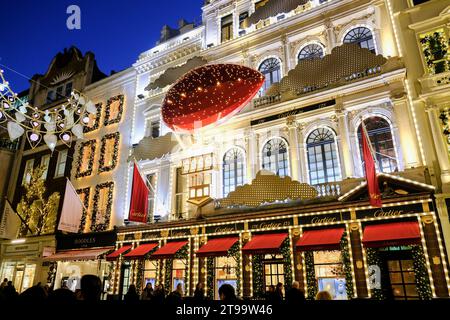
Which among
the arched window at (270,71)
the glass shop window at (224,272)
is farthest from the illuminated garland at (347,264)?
the arched window at (270,71)

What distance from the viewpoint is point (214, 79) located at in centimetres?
1241

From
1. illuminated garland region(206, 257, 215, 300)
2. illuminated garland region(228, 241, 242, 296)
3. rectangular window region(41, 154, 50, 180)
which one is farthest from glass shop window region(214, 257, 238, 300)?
rectangular window region(41, 154, 50, 180)

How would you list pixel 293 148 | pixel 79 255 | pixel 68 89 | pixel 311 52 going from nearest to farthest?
pixel 293 148 < pixel 311 52 < pixel 79 255 < pixel 68 89

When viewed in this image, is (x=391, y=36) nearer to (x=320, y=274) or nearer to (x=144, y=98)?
(x=320, y=274)

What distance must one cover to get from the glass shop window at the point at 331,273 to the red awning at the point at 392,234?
6.05 feet

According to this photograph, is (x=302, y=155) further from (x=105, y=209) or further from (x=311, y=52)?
(x=105, y=209)

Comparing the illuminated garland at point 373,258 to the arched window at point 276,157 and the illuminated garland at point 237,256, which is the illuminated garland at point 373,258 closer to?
the arched window at point 276,157

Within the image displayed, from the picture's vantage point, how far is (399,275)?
36.5 ft

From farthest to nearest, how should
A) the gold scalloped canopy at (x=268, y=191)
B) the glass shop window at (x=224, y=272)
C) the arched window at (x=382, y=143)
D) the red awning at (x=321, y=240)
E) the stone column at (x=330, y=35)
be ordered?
the stone column at (x=330, y=35) → the glass shop window at (x=224, y=272) → the gold scalloped canopy at (x=268, y=191) → the arched window at (x=382, y=143) → the red awning at (x=321, y=240)

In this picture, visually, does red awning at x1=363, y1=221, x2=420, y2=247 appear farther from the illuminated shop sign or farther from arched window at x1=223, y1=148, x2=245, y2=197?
arched window at x1=223, y1=148, x2=245, y2=197

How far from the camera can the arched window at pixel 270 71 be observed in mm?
16672

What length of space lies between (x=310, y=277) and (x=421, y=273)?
3755 millimetres

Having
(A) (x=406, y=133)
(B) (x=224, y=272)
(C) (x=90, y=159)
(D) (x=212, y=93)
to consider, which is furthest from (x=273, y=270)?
(C) (x=90, y=159)
